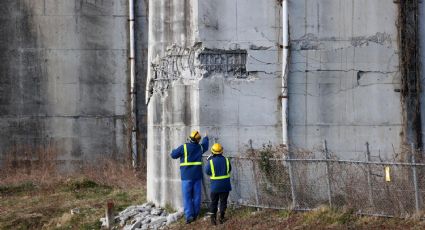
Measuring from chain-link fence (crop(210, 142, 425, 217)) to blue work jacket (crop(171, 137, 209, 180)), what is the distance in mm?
760

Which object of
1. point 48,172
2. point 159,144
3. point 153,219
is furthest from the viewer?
point 48,172

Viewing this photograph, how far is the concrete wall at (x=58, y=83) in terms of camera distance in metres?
22.1

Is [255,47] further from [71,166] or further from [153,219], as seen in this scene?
[71,166]

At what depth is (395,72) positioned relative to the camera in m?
14.4

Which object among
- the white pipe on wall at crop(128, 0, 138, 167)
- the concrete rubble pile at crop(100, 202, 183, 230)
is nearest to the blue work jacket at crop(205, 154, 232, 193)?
the concrete rubble pile at crop(100, 202, 183, 230)

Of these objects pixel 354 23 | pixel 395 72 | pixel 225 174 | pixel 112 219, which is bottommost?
pixel 112 219

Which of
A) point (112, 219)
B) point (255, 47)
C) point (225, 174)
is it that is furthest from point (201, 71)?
point (112, 219)

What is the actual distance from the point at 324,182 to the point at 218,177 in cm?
216

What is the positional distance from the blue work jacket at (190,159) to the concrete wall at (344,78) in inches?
75.3

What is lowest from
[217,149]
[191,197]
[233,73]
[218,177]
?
[191,197]

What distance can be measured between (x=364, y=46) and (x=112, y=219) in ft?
19.8

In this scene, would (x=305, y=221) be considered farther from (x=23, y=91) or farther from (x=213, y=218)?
(x=23, y=91)

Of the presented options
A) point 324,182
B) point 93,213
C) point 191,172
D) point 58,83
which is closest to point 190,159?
point 191,172

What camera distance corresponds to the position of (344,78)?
14312 mm
